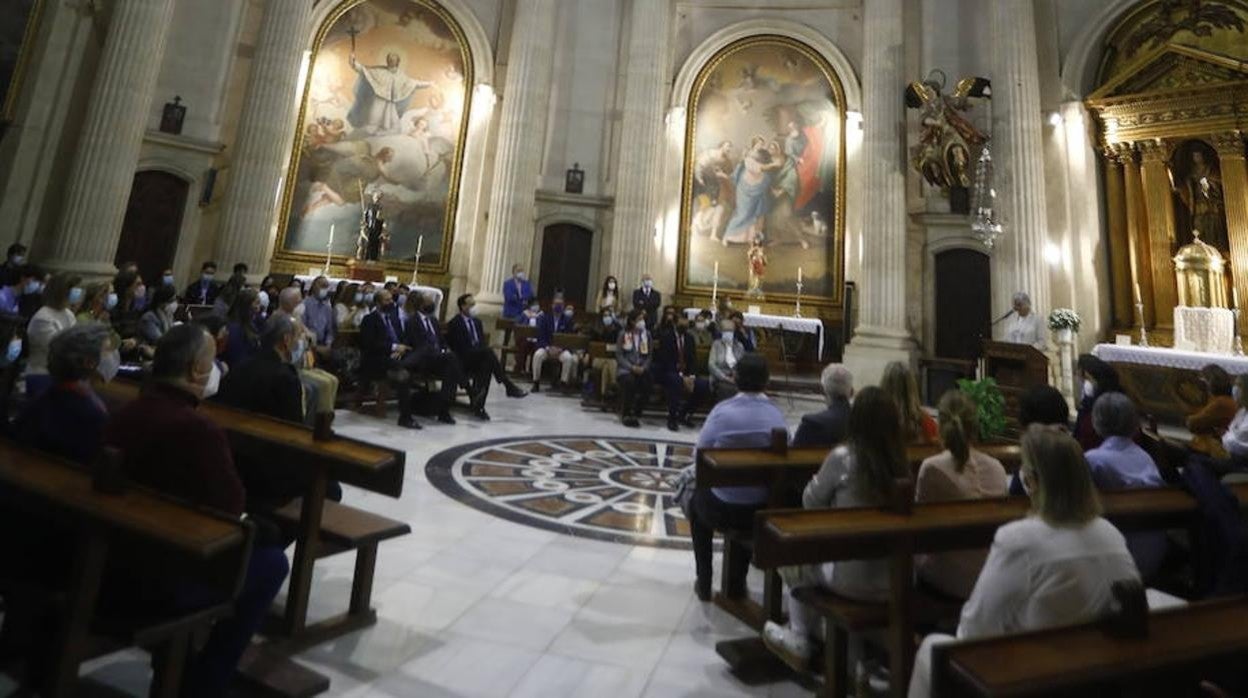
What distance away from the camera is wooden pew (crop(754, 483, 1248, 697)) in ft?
5.35

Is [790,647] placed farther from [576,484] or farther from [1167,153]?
[1167,153]

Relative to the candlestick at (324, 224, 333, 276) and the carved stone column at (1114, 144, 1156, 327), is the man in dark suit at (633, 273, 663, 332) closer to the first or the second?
the candlestick at (324, 224, 333, 276)

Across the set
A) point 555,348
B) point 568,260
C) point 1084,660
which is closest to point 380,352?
point 555,348

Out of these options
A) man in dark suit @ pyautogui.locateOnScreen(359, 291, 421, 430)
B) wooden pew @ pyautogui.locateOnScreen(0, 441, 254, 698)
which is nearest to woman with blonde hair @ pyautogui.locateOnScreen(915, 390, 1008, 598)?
wooden pew @ pyautogui.locateOnScreen(0, 441, 254, 698)

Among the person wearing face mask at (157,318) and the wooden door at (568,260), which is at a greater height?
the wooden door at (568,260)

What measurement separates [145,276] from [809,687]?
11349 mm

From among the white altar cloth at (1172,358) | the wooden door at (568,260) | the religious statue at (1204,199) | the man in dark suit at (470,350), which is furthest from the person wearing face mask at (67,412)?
the religious statue at (1204,199)

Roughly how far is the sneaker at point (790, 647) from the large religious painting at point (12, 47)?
11.8 metres

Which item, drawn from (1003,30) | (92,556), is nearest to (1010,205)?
(1003,30)

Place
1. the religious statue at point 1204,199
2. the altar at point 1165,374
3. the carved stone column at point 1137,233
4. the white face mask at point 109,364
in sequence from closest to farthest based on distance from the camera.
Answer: the white face mask at point 109,364 < the altar at point 1165,374 < the religious statue at point 1204,199 < the carved stone column at point 1137,233

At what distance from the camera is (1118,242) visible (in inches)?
397

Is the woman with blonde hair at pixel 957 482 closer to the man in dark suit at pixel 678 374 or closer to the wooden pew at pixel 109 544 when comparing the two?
the wooden pew at pixel 109 544

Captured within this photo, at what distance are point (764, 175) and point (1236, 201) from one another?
7.55 metres

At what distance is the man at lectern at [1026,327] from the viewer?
880 centimetres
